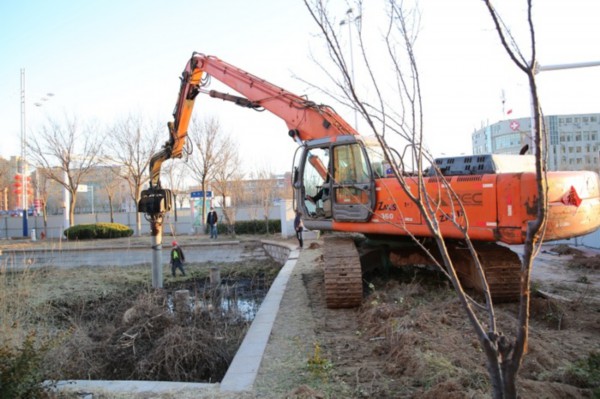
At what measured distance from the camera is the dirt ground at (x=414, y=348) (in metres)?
3.76

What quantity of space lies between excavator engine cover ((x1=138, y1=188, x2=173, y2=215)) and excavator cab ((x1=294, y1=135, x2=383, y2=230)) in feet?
14.0

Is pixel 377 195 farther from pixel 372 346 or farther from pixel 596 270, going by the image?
pixel 596 270

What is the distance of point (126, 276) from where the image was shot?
46.0ft

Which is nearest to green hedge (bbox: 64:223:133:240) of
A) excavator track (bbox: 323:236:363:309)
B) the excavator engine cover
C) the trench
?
the excavator engine cover

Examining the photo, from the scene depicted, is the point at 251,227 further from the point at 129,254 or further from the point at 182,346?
the point at 182,346

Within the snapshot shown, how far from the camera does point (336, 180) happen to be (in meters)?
7.80

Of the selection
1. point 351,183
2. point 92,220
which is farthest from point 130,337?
point 92,220

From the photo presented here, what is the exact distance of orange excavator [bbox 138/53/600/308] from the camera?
225 inches

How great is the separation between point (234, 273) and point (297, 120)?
6.94m

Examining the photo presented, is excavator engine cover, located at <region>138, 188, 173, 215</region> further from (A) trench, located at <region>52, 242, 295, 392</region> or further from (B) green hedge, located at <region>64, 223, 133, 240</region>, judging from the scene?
(B) green hedge, located at <region>64, 223, 133, 240</region>

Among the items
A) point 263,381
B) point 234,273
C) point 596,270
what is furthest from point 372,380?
point 234,273

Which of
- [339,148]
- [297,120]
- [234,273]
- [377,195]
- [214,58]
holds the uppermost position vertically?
[214,58]

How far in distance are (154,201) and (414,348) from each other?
8.35m

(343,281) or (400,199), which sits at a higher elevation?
(400,199)
